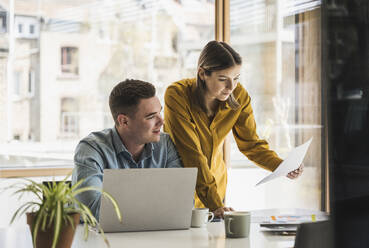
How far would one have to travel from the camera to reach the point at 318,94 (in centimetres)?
381

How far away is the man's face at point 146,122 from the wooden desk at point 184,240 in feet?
1.42

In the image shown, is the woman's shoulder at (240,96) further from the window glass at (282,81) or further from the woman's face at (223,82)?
the window glass at (282,81)

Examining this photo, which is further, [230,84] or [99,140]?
[230,84]

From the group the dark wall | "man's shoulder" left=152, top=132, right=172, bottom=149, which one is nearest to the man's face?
"man's shoulder" left=152, top=132, right=172, bottom=149

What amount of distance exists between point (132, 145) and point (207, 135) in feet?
1.28

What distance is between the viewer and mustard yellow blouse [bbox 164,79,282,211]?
193 centimetres

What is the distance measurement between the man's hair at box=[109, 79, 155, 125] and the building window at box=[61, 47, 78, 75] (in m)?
1.50

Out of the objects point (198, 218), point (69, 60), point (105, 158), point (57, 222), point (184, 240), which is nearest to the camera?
point (57, 222)

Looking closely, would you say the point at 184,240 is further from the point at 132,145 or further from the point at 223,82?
the point at 223,82

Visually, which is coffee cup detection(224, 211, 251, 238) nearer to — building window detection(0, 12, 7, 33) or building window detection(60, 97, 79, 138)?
building window detection(60, 97, 79, 138)

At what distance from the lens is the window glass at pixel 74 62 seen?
3.19 metres

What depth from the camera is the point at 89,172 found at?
169 cm

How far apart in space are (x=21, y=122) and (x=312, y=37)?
7.65ft

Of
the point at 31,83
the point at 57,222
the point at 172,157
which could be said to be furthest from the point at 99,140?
the point at 31,83
